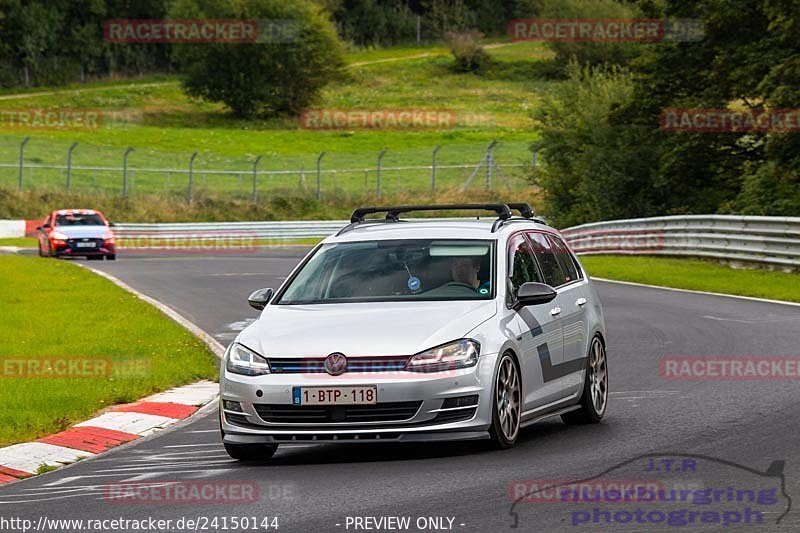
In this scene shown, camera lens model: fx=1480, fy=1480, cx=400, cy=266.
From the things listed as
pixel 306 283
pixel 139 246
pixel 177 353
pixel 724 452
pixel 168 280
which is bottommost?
pixel 139 246

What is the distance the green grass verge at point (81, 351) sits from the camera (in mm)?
12453

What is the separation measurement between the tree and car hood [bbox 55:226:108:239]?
211ft

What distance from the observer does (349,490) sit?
8266mm

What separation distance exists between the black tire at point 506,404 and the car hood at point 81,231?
108ft

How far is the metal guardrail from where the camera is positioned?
28688mm

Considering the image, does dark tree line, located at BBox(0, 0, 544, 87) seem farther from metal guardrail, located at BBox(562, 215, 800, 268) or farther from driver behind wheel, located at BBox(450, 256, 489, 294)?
driver behind wheel, located at BBox(450, 256, 489, 294)

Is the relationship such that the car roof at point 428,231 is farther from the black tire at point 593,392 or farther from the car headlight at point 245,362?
the car headlight at point 245,362

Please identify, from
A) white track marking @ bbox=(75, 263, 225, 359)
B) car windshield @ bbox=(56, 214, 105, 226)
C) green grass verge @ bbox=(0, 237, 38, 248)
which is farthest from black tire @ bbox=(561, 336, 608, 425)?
green grass verge @ bbox=(0, 237, 38, 248)

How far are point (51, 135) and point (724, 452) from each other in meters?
83.2

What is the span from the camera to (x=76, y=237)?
4125 centimetres

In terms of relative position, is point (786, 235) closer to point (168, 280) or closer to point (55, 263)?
point (168, 280)

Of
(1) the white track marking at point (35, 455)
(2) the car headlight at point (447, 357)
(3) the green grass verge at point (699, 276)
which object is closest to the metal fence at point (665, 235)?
(3) the green grass verge at point (699, 276)

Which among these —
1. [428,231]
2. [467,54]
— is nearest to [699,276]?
[428,231]

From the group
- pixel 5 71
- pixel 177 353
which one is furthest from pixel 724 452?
pixel 5 71
